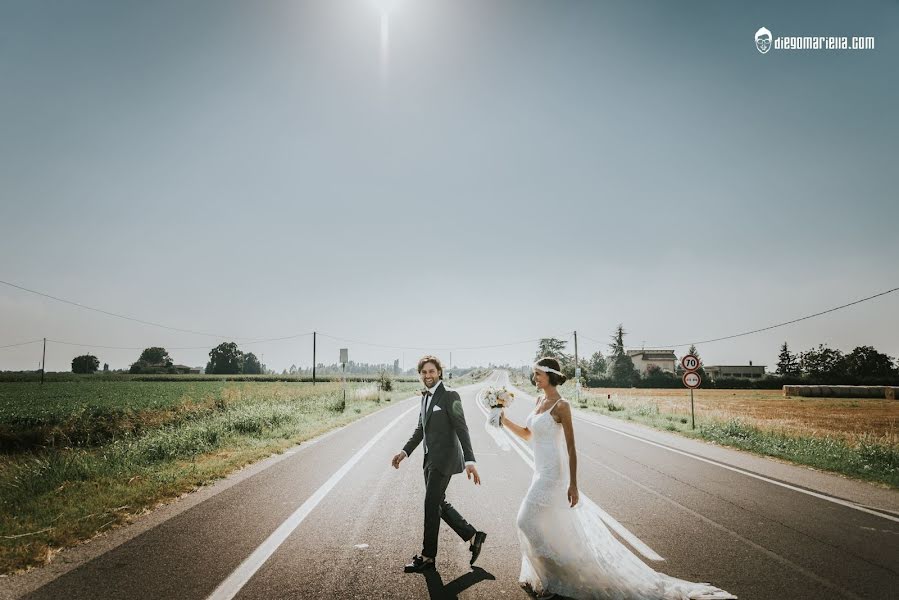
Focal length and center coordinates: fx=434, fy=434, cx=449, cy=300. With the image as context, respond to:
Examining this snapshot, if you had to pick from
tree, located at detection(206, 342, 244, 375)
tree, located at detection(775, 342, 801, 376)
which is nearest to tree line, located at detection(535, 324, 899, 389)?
tree, located at detection(775, 342, 801, 376)

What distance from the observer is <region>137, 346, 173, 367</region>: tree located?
448ft

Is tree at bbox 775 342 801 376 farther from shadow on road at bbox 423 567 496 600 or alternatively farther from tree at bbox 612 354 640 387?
shadow on road at bbox 423 567 496 600

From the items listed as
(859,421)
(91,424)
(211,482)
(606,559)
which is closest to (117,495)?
(211,482)

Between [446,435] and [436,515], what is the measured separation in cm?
74

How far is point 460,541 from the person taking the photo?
4.92 m

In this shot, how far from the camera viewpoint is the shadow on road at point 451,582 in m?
3.53

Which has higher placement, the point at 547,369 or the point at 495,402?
the point at 547,369

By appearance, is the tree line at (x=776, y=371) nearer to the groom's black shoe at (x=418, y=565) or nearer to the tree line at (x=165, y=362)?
the groom's black shoe at (x=418, y=565)

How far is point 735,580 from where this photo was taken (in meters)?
3.80

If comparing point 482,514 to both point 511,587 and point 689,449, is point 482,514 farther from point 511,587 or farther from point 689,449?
point 689,449

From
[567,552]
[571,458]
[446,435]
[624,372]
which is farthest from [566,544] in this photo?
[624,372]

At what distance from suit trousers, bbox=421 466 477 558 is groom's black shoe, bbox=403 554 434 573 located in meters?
0.06

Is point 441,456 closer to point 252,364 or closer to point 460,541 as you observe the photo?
point 460,541

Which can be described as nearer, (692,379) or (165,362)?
(692,379)
